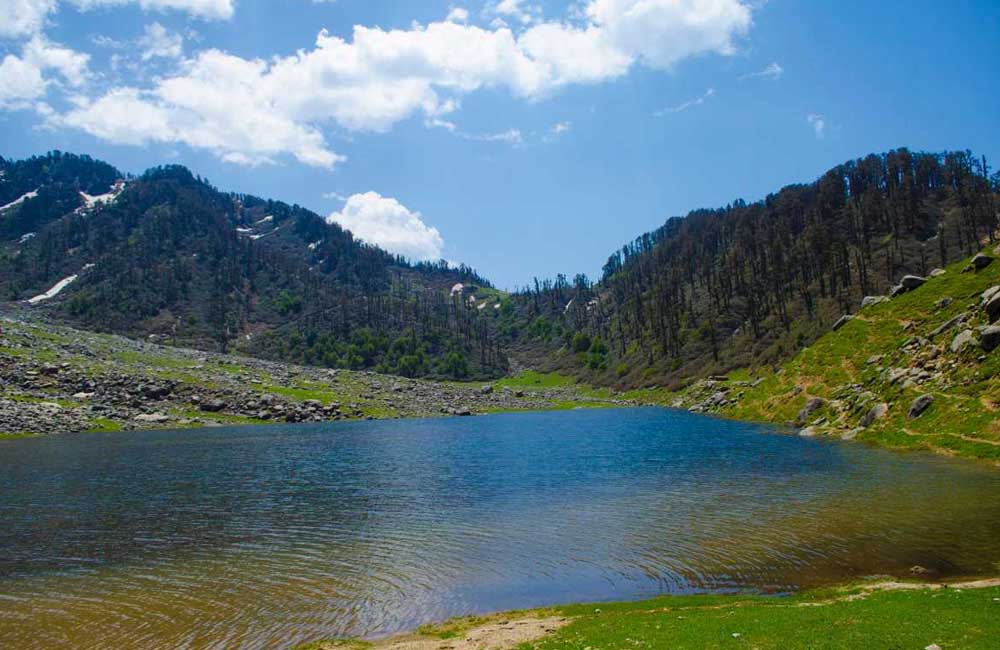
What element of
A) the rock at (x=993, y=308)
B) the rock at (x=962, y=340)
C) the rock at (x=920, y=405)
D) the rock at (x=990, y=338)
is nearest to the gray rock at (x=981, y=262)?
the rock at (x=993, y=308)

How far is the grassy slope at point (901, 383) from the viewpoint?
171ft

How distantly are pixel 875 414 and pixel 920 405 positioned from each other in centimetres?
667

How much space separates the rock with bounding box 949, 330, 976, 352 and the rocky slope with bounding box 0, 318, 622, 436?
116 meters

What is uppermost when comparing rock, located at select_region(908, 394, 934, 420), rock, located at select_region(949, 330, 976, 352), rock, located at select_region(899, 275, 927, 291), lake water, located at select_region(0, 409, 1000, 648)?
rock, located at select_region(899, 275, 927, 291)

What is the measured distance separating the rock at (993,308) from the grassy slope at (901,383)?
1.70 m

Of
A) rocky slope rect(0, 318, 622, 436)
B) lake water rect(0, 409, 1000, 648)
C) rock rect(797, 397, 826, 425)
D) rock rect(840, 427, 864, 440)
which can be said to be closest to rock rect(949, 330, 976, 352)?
rock rect(840, 427, 864, 440)

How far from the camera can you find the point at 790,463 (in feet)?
175

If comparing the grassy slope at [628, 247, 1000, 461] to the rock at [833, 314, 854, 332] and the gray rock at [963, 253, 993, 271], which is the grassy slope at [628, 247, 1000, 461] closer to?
the gray rock at [963, 253, 993, 271]

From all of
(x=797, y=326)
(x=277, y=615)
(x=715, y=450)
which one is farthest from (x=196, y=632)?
(x=797, y=326)

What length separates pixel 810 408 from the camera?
274 feet

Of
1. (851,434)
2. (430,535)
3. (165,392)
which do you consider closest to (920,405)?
(851,434)

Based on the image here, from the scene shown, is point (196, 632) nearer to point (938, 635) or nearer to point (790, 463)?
point (938, 635)

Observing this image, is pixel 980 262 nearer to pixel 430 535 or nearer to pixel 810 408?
pixel 810 408

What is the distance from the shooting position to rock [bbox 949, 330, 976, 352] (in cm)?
5950
